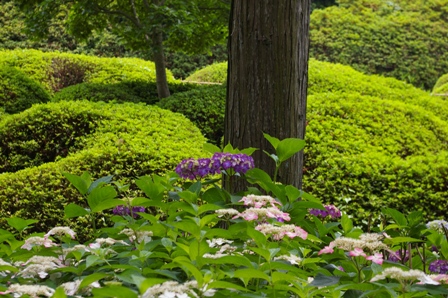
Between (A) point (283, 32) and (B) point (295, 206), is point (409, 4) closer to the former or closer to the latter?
(A) point (283, 32)

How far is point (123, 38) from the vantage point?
8422 mm

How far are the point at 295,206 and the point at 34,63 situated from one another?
26.0 ft

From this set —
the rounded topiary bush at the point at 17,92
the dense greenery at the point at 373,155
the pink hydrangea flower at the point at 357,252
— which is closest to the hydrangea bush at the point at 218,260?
the pink hydrangea flower at the point at 357,252

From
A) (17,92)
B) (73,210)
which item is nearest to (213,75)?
(17,92)

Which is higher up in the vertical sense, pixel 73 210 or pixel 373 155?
pixel 73 210

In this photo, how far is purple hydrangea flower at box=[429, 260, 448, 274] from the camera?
64.3 inches

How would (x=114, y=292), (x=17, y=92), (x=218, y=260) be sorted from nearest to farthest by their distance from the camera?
1. (x=114, y=292)
2. (x=218, y=260)
3. (x=17, y=92)

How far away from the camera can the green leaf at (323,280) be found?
52.2 inches

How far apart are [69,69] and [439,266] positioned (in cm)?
837

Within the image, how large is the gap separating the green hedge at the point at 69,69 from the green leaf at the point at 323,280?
25.1ft

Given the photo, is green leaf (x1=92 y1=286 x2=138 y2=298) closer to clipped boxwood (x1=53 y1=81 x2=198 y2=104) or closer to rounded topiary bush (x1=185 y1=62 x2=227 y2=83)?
clipped boxwood (x1=53 y1=81 x2=198 y2=104)

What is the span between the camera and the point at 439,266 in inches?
64.7

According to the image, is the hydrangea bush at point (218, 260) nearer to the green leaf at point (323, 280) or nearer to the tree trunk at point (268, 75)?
the green leaf at point (323, 280)

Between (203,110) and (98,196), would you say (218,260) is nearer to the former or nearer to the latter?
(98,196)
